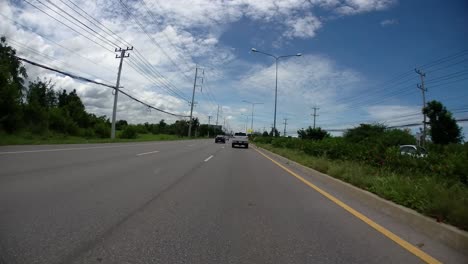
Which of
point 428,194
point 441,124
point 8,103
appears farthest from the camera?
point 441,124

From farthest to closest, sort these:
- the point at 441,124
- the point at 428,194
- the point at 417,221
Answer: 1. the point at 441,124
2. the point at 428,194
3. the point at 417,221

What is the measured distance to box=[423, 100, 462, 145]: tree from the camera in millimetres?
42631

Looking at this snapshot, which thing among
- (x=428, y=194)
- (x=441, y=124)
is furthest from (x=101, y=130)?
(x=428, y=194)

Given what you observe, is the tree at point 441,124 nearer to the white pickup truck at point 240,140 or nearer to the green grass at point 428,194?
the white pickup truck at point 240,140

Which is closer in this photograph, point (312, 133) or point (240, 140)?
point (240, 140)

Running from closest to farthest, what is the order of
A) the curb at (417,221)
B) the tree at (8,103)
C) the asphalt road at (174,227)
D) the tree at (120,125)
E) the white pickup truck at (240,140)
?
1. the asphalt road at (174,227)
2. the curb at (417,221)
3. the tree at (8,103)
4. the white pickup truck at (240,140)
5. the tree at (120,125)

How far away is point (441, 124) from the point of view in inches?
1698

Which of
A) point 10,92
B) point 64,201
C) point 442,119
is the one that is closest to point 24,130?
point 10,92

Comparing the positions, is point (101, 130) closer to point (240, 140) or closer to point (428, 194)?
point (240, 140)

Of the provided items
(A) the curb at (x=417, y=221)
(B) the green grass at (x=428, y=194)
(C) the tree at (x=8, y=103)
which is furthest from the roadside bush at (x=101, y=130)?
(A) the curb at (x=417, y=221)

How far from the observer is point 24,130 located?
36.1 metres

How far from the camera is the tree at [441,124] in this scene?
42631mm

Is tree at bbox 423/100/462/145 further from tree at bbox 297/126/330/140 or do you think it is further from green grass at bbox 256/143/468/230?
green grass at bbox 256/143/468/230

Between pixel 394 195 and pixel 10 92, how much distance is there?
36.7 meters
